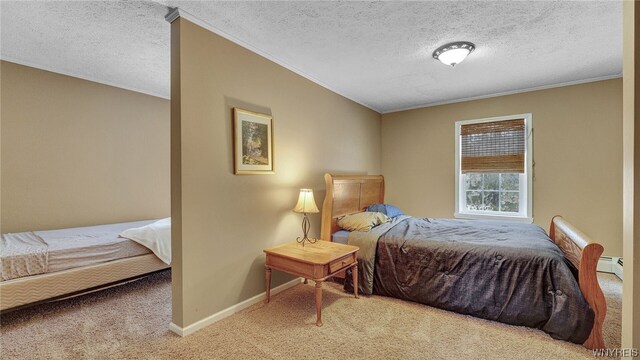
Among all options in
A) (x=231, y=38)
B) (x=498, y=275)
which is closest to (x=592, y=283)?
(x=498, y=275)

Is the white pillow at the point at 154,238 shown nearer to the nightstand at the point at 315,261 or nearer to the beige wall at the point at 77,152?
the beige wall at the point at 77,152

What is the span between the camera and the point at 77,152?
353 centimetres

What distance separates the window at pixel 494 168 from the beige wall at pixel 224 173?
2534 mm

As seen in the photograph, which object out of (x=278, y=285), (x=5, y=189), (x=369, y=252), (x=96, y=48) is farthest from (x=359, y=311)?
(x=5, y=189)

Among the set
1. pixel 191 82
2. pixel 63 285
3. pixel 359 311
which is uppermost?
pixel 191 82

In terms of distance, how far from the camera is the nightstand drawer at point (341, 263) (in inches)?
98.7

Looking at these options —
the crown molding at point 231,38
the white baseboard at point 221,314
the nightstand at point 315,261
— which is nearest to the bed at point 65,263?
the white baseboard at point 221,314

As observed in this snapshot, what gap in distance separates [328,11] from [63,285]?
329cm

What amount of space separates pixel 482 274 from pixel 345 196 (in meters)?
1.71

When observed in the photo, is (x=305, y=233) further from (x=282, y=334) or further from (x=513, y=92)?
(x=513, y=92)

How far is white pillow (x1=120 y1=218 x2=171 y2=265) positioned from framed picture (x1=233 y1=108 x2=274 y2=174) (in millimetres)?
1399

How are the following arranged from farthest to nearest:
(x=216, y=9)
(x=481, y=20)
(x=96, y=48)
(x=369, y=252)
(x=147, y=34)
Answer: (x=369, y=252)
(x=96, y=48)
(x=147, y=34)
(x=481, y=20)
(x=216, y=9)

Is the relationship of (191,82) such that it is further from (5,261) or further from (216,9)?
(5,261)

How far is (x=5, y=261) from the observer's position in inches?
89.7
